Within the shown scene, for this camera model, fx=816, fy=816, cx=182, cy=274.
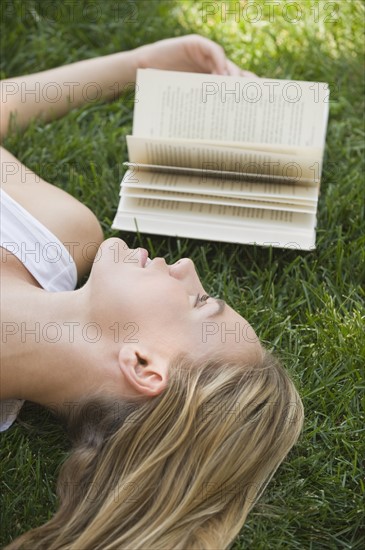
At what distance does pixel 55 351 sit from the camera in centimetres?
201

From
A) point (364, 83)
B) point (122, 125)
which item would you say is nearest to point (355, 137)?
point (364, 83)

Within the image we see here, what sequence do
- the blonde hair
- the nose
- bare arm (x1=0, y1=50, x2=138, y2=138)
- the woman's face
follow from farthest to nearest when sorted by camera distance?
bare arm (x1=0, y1=50, x2=138, y2=138)
the nose
the woman's face
the blonde hair

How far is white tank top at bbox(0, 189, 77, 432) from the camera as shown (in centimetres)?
229

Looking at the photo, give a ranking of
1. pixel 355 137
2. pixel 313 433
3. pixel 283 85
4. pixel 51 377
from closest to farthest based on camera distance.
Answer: pixel 51 377 < pixel 313 433 < pixel 283 85 < pixel 355 137

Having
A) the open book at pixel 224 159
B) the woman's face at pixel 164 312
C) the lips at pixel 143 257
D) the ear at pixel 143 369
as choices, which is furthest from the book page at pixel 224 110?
the ear at pixel 143 369

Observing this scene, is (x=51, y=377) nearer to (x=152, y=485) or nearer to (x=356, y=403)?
(x=152, y=485)

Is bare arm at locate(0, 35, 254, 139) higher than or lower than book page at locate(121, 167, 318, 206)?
higher

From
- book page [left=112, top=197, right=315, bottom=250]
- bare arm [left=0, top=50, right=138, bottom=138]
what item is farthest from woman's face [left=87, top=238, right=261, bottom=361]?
bare arm [left=0, top=50, right=138, bottom=138]

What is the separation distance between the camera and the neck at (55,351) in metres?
1.98

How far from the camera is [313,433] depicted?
2176mm

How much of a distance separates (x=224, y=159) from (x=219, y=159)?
0.6 inches

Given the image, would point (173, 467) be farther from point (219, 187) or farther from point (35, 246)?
point (219, 187)

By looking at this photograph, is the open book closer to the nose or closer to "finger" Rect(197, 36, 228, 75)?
"finger" Rect(197, 36, 228, 75)

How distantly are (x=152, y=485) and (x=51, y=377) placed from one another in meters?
0.37
